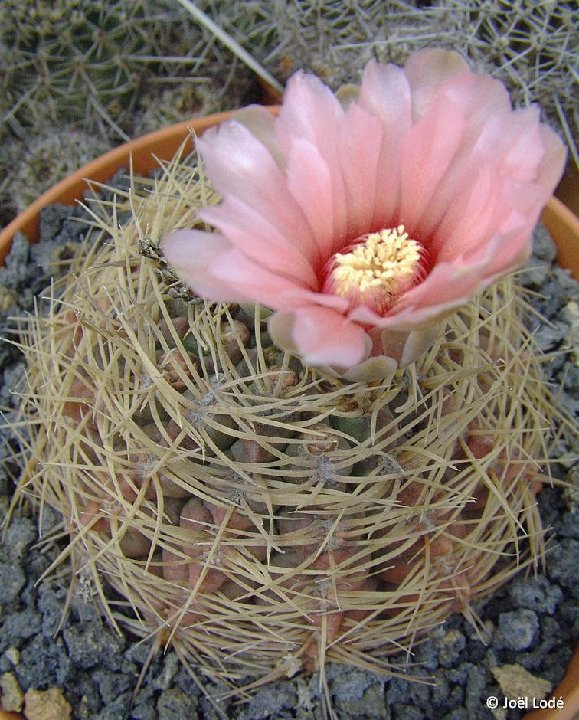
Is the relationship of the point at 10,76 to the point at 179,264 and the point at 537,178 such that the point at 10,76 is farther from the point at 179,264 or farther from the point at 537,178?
the point at 537,178

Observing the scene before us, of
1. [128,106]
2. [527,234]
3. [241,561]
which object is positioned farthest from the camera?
[128,106]

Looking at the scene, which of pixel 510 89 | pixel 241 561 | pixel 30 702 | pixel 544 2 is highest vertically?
pixel 544 2

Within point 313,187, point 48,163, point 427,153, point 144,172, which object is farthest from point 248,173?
point 48,163

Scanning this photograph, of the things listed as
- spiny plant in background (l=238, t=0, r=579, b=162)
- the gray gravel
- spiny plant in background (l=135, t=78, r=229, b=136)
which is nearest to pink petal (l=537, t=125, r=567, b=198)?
the gray gravel

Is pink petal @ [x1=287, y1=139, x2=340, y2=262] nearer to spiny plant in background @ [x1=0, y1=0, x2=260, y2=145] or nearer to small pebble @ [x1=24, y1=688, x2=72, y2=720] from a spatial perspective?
small pebble @ [x1=24, y1=688, x2=72, y2=720]

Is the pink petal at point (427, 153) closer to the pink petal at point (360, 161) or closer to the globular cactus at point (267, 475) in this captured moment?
the pink petal at point (360, 161)

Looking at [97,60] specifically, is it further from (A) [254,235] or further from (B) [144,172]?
(A) [254,235]

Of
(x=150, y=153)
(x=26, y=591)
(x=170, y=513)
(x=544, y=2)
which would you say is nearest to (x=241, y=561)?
(x=170, y=513)
